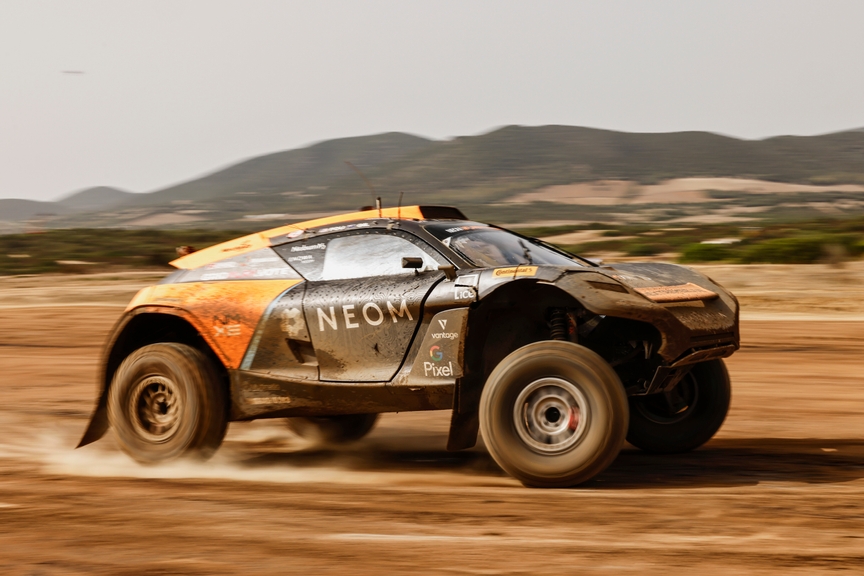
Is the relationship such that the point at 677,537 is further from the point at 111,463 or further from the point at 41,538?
the point at 111,463

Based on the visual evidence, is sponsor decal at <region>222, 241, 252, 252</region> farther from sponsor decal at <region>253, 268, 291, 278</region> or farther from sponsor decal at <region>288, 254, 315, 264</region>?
sponsor decal at <region>288, 254, 315, 264</region>

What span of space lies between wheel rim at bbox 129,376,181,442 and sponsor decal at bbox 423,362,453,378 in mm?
1942

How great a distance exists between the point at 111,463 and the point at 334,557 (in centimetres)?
348

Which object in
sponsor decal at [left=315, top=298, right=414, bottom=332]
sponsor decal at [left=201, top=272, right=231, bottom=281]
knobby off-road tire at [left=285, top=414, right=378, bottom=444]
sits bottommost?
knobby off-road tire at [left=285, top=414, right=378, bottom=444]

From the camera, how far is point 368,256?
22.4 ft

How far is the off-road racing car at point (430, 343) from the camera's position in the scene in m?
6.06

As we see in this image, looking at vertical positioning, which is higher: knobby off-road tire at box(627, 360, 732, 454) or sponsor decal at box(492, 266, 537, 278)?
sponsor decal at box(492, 266, 537, 278)

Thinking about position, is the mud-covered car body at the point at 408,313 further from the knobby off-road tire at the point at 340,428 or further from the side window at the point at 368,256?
the knobby off-road tire at the point at 340,428

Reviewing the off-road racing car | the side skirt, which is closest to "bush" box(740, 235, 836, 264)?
the off-road racing car

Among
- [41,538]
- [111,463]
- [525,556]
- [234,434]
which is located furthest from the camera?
[234,434]

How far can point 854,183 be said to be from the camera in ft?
561

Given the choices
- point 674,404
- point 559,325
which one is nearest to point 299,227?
point 559,325

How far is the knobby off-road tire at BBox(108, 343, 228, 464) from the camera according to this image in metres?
6.99

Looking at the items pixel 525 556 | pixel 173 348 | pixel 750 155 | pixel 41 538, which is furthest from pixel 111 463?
pixel 750 155
